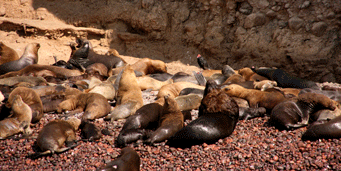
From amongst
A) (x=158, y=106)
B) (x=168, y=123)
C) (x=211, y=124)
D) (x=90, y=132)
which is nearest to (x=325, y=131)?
(x=211, y=124)

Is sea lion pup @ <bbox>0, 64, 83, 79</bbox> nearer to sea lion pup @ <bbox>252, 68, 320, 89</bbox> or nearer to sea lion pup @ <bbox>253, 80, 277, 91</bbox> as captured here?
sea lion pup @ <bbox>253, 80, 277, 91</bbox>

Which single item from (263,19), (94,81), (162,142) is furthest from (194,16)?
(162,142)

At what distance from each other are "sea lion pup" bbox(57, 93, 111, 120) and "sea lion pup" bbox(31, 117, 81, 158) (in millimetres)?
723

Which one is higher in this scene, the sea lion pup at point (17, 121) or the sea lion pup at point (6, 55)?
the sea lion pup at point (17, 121)

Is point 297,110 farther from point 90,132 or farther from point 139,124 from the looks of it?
point 90,132

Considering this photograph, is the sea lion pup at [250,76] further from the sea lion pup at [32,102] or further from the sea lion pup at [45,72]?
the sea lion pup at [32,102]

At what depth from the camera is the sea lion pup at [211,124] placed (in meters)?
4.90

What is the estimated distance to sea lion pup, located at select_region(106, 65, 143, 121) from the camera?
6297 millimetres

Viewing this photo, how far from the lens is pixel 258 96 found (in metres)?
6.88

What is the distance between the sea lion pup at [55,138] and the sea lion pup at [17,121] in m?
0.73

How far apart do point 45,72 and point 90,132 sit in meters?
4.89

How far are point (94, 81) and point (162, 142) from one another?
14.2 ft

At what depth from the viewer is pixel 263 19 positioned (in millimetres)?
11820

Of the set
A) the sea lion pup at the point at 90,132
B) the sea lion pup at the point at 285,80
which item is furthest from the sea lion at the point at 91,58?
the sea lion pup at the point at 90,132
